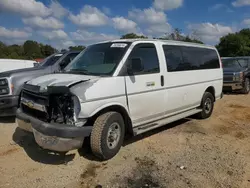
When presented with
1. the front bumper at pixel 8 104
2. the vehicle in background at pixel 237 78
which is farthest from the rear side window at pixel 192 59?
the vehicle in background at pixel 237 78

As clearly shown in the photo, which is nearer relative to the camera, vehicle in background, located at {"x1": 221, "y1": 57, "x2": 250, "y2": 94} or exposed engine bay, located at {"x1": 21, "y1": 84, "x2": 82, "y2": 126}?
exposed engine bay, located at {"x1": 21, "y1": 84, "x2": 82, "y2": 126}

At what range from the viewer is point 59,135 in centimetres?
419

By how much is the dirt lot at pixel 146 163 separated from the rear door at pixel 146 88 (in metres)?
0.66

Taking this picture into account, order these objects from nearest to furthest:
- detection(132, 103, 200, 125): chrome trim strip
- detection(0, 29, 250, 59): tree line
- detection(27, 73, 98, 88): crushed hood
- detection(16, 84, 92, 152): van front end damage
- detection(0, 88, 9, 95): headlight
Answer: detection(16, 84, 92, 152): van front end damage → detection(27, 73, 98, 88): crushed hood → detection(132, 103, 200, 125): chrome trim strip → detection(0, 88, 9, 95): headlight → detection(0, 29, 250, 59): tree line

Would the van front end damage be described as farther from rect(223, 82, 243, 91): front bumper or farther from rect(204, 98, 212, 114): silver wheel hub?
rect(223, 82, 243, 91): front bumper

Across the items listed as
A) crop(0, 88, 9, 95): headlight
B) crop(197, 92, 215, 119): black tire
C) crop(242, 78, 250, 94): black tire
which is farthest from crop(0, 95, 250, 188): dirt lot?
crop(242, 78, 250, 94): black tire

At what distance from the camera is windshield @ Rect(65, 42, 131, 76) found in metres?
5.00

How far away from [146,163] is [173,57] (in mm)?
2609

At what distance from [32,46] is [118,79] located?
5425 centimetres

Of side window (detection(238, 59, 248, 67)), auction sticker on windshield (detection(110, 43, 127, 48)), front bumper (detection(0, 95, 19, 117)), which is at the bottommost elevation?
front bumper (detection(0, 95, 19, 117))

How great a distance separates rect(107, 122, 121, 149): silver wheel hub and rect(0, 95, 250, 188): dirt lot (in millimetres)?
279

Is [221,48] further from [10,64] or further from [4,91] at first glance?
[4,91]

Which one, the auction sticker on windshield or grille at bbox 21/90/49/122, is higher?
the auction sticker on windshield

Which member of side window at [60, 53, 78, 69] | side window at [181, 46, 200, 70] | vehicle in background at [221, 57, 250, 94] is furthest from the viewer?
vehicle in background at [221, 57, 250, 94]
